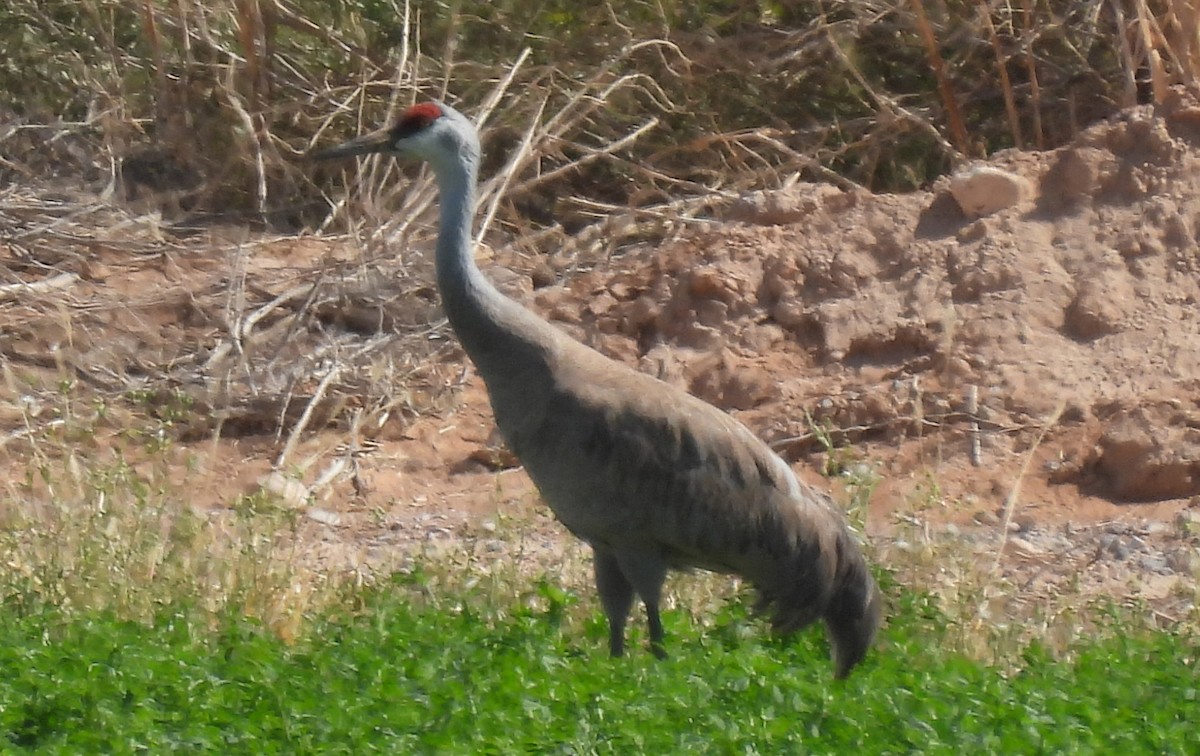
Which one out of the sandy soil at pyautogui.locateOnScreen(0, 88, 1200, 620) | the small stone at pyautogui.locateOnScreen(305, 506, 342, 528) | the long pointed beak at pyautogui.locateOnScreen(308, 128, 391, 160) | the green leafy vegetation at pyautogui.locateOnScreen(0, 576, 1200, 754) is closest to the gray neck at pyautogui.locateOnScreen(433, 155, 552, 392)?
the long pointed beak at pyautogui.locateOnScreen(308, 128, 391, 160)

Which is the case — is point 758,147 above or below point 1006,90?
below

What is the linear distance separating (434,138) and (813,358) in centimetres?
307

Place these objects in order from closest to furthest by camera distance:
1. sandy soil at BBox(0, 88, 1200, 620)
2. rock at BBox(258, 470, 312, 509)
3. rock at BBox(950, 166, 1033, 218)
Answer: rock at BBox(258, 470, 312, 509)
sandy soil at BBox(0, 88, 1200, 620)
rock at BBox(950, 166, 1033, 218)

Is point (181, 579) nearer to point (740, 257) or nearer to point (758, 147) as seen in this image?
point (740, 257)

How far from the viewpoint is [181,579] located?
651 centimetres

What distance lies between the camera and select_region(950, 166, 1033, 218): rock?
906 centimetres

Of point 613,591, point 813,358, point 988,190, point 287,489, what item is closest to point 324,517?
point 287,489

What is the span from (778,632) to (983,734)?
1.57 meters

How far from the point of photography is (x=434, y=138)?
21.4 feet

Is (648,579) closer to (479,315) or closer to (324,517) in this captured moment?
(479,315)

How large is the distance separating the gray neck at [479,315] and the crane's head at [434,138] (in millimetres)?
128

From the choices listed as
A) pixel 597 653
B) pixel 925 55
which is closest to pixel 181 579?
pixel 597 653

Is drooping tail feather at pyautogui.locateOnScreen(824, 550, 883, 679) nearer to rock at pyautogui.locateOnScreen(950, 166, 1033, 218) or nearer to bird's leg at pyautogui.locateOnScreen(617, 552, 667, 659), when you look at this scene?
bird's leg at pyautogui.locateOnScreen(617, 552, 667, 659)

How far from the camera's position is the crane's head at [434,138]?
6.49 metres
